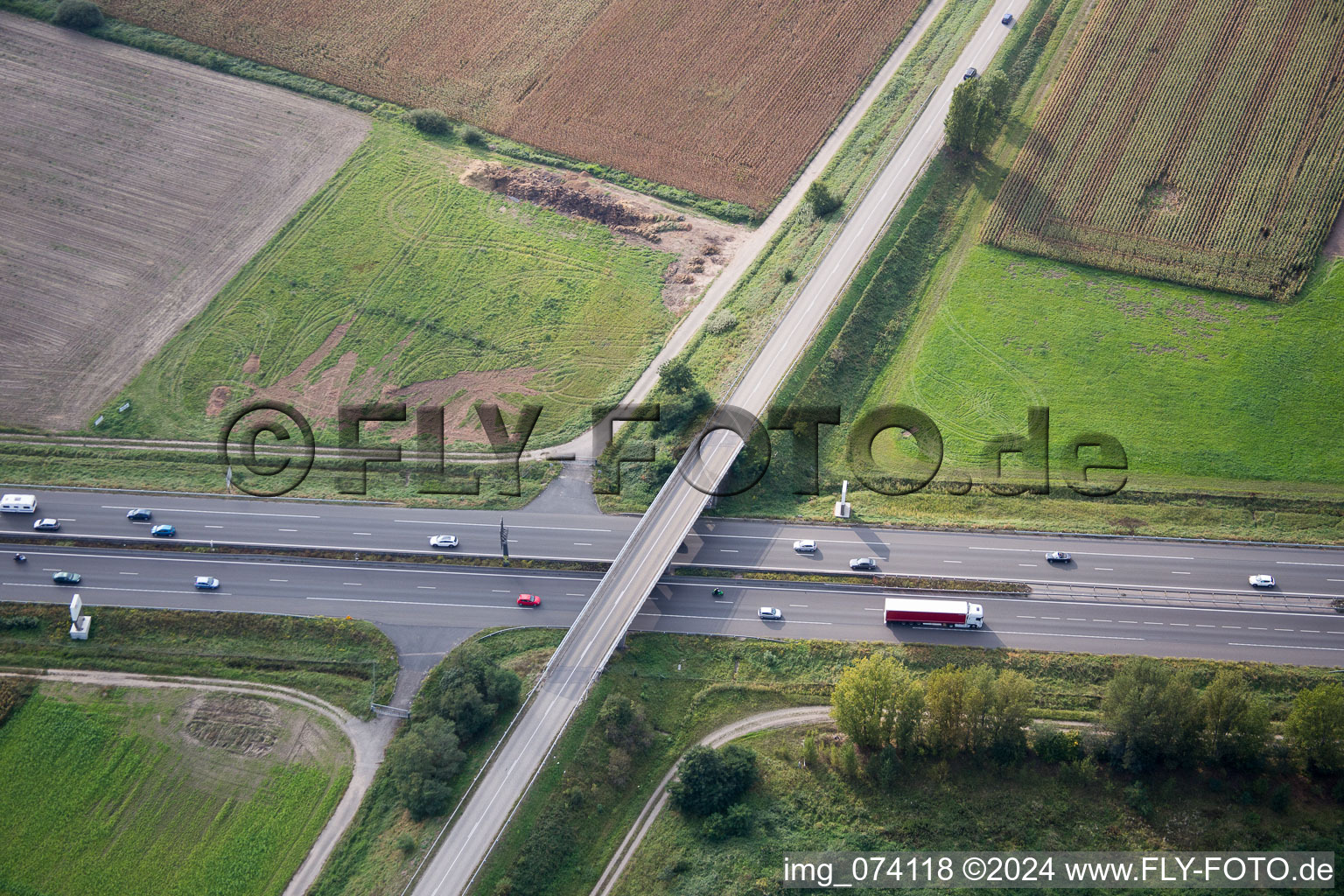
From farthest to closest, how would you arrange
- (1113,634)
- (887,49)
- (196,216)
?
(887,49) → (196,216) → (1113,634)

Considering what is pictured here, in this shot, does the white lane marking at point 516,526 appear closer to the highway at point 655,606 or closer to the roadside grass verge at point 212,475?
the roadside grass verge at point 212,475

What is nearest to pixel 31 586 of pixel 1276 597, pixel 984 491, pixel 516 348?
pixel 516 348

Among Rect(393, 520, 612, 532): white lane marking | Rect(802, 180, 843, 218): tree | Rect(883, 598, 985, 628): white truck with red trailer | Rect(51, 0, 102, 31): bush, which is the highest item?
Rect(51, 0, 102, 31): bush

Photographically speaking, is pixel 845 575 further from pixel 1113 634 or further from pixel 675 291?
pixel 675 291

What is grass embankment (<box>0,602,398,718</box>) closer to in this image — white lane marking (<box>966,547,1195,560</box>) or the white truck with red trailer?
the white truck with red trailer

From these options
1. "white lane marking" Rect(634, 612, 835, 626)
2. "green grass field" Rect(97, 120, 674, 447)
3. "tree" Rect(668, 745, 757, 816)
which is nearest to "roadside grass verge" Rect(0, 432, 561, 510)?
"green grass field" Rect(97, 120, 674, 447)

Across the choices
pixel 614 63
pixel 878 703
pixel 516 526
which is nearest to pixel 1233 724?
pixel 878 703

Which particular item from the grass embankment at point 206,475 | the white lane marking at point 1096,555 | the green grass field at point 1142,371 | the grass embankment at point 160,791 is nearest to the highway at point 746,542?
the white lane marking at point 1096,555
